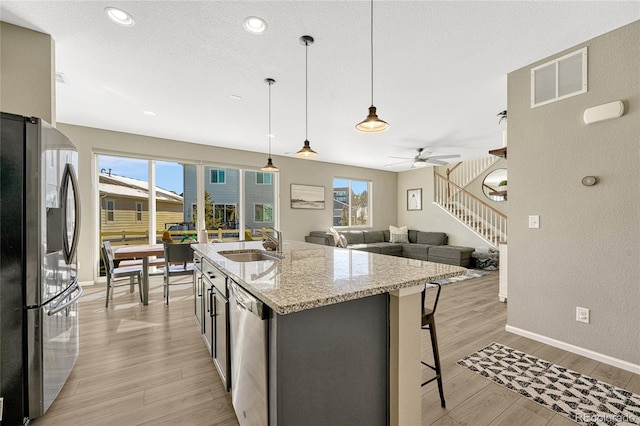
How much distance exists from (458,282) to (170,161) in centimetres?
584

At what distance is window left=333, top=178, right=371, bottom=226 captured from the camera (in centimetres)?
815

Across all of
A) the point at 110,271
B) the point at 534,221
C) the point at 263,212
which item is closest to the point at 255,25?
the point at 534,221

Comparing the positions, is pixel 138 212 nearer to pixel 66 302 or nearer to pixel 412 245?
pixel 66 302

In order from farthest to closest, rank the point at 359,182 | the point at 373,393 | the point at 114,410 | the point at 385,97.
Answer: the point at 359,182
the point at 385,97
the point at 114,410
the point at 373,393

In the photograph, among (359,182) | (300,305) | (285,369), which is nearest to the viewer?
(300,305)

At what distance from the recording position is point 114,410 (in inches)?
69.9

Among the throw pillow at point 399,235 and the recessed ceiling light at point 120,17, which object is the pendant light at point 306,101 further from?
the throw pillow at point 399,235

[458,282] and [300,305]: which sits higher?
[300,305]

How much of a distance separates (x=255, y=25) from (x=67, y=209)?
6.22 feet

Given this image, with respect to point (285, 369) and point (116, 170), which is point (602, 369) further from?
point (116, 170)

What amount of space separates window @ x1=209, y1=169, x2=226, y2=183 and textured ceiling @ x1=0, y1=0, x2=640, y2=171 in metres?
1.48

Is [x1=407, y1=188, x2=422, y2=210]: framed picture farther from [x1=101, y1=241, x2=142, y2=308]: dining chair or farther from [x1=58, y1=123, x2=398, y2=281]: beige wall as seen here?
[x1=101, y1=241, x2=142, y2=308]: dining chair

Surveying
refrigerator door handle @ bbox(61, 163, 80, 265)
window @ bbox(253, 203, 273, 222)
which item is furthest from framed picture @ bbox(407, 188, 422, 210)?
refrigerator door handle @ bbox(61, 163, 80, 265)

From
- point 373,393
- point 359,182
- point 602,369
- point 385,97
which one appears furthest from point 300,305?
point 359,182
